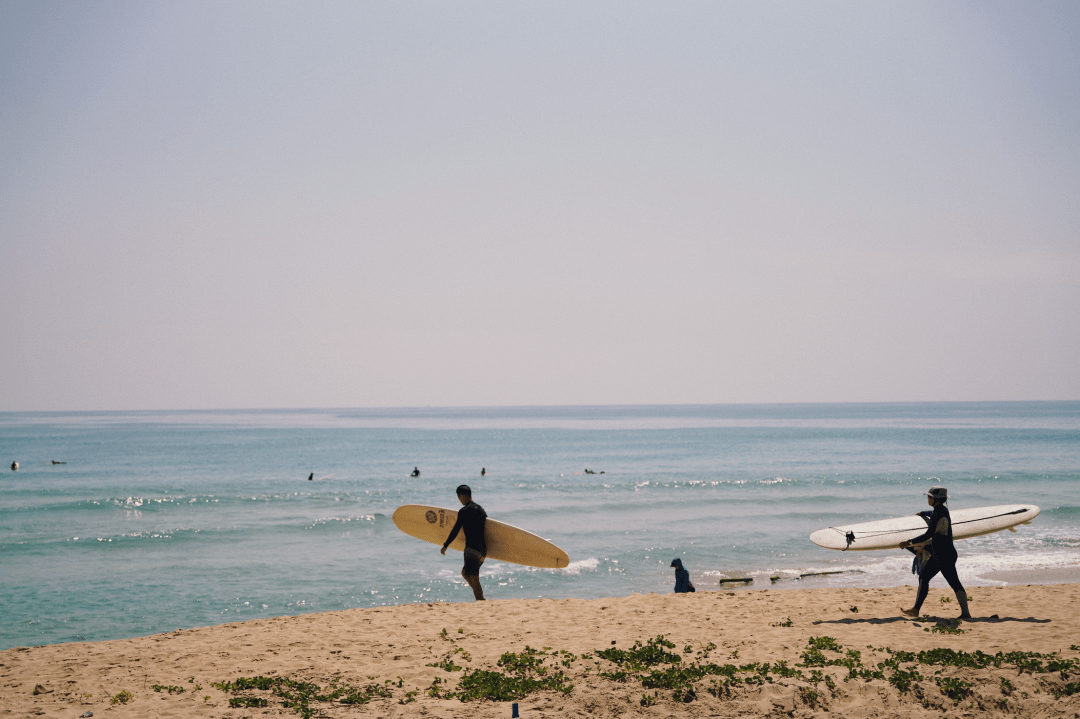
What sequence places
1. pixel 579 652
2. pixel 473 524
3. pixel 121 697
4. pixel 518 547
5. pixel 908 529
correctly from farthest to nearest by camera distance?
1. pixel 518 547
2. pixel 908 529
3. pixel 473 524
4. pixel 579 652
5. pixel 121 697

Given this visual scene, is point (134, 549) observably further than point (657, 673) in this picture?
Yes

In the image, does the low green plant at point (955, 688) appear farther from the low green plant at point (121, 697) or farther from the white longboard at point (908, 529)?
the low green plant at point (121, 697)

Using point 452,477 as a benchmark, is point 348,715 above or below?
above

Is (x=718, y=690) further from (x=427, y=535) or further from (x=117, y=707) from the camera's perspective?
(x=427, y=535)

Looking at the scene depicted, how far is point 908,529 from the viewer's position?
416 inches

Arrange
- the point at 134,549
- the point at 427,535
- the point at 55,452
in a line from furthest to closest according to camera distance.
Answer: the point at 55,452
the point at 134,549
the point at 427,535

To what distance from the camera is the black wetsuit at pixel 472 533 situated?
390 inches

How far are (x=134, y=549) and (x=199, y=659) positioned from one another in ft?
51.0

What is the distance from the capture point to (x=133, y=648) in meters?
8.20

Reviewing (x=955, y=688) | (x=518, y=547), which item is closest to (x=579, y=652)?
(x=955, y=688)

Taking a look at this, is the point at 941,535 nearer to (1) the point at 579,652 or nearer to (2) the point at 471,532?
(1) the point at 579,652

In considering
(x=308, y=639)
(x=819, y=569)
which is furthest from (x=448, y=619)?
(x=819, y=569)

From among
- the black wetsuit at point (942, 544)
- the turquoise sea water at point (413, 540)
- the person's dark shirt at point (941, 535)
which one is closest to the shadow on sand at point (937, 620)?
the black wetsuit at point (942, 544)

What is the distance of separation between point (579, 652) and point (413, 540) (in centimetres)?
1467
